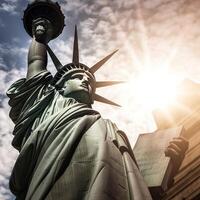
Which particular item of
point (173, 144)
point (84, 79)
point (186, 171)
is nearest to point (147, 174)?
point (173, 144)

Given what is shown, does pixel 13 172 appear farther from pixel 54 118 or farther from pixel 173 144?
pixel 173 144

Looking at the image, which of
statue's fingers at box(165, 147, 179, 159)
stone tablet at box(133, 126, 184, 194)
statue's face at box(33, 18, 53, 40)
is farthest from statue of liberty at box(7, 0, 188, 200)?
statue's fingers at box(165, 147, 179, 159)

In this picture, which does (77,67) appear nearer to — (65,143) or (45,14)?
(45,14)

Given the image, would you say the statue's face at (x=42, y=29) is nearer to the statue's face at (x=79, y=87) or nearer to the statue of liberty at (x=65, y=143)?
the statue of liberty at (x=65, y=143)

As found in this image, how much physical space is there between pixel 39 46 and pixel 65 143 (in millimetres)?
2686

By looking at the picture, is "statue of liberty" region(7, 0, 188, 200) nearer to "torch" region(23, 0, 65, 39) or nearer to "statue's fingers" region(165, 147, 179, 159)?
"torch" region(23, 0, 65, 39)

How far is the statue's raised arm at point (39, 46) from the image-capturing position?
5938 millimetres

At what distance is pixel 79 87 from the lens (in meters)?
5.61

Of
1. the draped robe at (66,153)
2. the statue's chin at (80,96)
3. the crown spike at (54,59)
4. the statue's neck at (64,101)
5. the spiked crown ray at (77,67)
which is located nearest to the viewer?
the draped robe at (66,153)

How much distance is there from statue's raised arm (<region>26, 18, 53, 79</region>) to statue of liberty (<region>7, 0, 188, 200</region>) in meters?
0.02

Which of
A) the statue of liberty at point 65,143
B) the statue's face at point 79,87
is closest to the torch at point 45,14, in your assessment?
the statue of liberty at point 65,143

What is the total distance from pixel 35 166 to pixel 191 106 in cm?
1222

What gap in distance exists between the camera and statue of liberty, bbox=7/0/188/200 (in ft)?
12.3

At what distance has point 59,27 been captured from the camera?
7.29 meters
